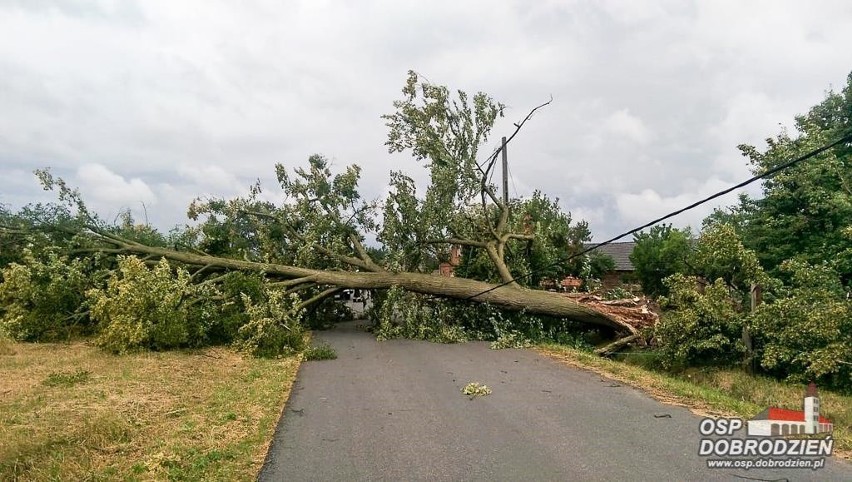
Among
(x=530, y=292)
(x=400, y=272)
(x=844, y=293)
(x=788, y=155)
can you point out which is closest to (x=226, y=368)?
(x=400, y=272)

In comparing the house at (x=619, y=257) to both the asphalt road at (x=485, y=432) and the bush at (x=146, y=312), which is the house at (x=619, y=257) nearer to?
the asphalt road at (x=485, y=432)

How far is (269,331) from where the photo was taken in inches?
436

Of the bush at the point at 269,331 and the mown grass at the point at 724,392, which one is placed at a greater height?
the bush at the point at 269,331

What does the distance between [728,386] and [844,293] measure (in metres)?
2.70

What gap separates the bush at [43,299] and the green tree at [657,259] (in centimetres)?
1459

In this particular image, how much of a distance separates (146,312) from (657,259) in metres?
13.8

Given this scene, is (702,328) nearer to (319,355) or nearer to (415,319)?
(415,319)

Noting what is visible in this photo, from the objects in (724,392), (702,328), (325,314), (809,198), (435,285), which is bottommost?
(724,392)

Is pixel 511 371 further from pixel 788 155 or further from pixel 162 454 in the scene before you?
pixel 788 155

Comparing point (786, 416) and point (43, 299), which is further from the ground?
point (43, 299)

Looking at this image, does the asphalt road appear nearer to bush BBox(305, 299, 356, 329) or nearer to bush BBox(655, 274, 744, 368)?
bush BBox(655, 274, 744, 368)

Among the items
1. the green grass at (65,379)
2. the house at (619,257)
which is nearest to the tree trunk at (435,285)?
the green grass at (65,379)

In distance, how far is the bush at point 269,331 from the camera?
431 inches

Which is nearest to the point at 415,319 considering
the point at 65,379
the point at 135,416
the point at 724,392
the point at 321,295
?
the point at 321,295
